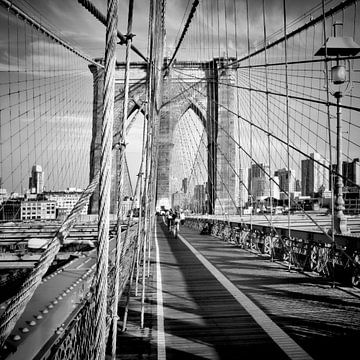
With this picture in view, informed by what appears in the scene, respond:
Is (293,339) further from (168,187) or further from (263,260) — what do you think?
(168,187)

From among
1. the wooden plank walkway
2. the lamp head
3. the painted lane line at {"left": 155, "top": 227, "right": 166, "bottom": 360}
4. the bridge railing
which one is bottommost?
the painted lane line at {"left": 155, "top": 227, "right": 166, "bottom": 360}

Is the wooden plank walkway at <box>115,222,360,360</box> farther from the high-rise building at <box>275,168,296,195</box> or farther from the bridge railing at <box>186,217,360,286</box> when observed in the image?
the high-rise building at <box>275,168,296,195</box>

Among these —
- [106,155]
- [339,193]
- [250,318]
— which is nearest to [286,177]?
[339,193]

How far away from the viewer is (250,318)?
3725mm

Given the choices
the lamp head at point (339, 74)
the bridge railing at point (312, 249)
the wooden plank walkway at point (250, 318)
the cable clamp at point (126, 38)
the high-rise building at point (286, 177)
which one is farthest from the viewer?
the lamp head at point (339, 74)

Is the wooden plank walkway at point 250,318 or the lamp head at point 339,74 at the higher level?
→ the lamp head at point 339,74

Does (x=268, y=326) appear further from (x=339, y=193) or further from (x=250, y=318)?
(x=339, y=193)

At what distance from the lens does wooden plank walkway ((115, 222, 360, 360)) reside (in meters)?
2.92

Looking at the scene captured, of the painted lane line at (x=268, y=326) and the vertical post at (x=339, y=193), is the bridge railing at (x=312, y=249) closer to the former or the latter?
the vertical post at (x=339, y=193)

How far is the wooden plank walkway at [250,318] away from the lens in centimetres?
292

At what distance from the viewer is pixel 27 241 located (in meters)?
8.94

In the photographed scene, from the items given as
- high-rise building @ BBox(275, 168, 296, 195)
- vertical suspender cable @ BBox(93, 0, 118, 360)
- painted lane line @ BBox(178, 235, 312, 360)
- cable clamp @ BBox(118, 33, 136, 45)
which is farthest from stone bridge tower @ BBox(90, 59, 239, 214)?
vertical suspender cable @ BBox(93, 0, 118, 360)

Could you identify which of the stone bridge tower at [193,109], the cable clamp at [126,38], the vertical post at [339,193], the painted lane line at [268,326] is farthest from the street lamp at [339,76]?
the stone bridge tower at [193,109]

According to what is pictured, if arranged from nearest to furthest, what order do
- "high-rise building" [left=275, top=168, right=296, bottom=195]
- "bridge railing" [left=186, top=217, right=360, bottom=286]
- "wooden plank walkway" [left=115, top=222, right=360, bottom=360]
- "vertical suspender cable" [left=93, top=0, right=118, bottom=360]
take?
"vertical suspender cable" [left=93, top=0, right=118, bottom=360]
"wooden plank walkway" [left=115, top=222, right=360, bottom=360]
"bridge railing" [left=186, top=217, right=360, bottom=286]
"high-rise building" [left=275, top=168, right=296, bottom=195]
